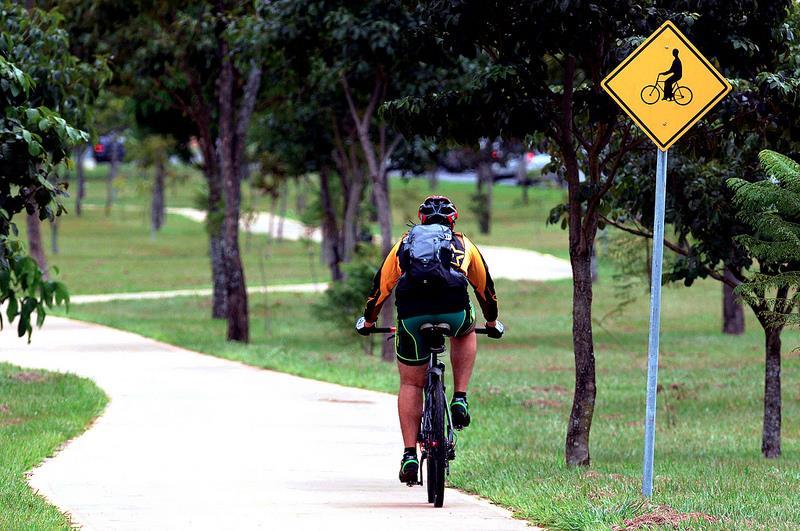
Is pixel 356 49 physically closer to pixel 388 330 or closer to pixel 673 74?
pixel 388 330

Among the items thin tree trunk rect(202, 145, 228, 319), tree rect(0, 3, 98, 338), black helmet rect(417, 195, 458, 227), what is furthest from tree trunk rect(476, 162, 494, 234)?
black helmet rect(417, 195, 458, 227)

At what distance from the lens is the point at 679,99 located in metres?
8.34

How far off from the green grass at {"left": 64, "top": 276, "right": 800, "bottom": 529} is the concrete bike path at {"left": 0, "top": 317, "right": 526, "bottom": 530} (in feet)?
1.98

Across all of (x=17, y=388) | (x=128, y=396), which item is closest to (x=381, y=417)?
(x=128, y=396)

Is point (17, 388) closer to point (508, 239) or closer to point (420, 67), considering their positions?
point (420, 67)

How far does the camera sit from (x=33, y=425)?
38.4ft

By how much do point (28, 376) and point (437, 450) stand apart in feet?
28.7

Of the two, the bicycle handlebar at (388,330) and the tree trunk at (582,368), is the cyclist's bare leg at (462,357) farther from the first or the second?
the tree trunk at (582,368)

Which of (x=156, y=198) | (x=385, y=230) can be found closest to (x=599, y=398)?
(x=385, y=230)

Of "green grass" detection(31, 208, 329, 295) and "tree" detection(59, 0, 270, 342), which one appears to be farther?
"green grass" detection(31, 208, 329, 295)

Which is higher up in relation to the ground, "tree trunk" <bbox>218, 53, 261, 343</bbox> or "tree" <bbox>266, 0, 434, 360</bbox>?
"tree" <bbox>266, 0, 434, 360</bbox>

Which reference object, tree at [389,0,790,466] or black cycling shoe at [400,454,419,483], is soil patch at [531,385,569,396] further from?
black cycling shoe at [400,454,419,483]

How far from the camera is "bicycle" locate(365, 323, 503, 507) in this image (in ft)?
26.9

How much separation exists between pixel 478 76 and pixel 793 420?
24.5 feet
